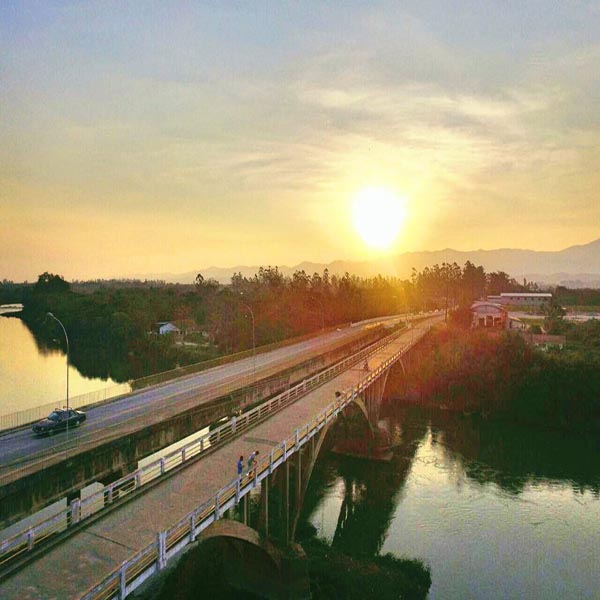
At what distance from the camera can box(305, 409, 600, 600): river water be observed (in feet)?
95.7

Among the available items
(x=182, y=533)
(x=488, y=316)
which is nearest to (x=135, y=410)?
(x=182, y=533)

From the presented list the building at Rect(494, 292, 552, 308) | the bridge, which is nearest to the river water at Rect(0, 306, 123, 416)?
the bridge

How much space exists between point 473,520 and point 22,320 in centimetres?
16245

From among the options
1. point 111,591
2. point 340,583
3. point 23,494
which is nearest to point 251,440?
point 340,583

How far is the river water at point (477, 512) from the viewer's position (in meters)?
29.2

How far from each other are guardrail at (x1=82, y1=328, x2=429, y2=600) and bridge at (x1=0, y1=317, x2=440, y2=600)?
29 millimetres

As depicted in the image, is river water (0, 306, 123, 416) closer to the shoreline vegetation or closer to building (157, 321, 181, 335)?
building (157, 321, 181, 335)

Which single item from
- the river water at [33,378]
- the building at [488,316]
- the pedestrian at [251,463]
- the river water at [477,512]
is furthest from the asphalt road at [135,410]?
the building at [488,316]

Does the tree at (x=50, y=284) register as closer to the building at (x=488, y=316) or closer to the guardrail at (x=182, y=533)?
the building at (x=488, y=316)

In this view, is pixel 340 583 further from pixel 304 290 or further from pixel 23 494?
pixel 304 290

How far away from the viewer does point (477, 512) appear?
36469mm

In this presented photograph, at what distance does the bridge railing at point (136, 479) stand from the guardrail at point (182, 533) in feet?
10.4

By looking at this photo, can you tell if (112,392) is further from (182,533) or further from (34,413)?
(182,533)

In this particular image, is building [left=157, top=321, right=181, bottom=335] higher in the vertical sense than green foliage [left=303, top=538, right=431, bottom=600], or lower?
higher
